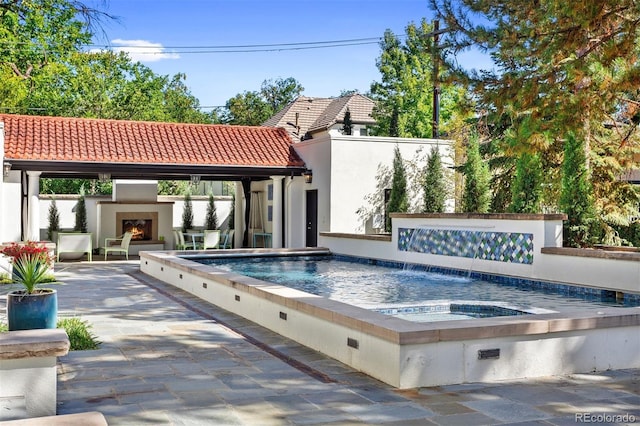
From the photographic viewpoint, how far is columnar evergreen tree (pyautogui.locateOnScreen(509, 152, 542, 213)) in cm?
1524

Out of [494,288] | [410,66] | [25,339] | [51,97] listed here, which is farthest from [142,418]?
[51,97]

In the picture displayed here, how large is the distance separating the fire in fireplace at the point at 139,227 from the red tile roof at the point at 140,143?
388 centimetres

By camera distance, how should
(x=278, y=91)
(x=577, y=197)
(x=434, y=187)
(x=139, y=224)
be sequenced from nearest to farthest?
1. (x=577, y=197)
2. (x=434, y=187)
3. (x=139, y=224)
4. (x=278, y=91)

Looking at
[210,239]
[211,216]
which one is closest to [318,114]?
[211,216]

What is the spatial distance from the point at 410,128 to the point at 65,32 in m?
17.9

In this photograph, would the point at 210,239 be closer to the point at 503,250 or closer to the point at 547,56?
the point at 503,250

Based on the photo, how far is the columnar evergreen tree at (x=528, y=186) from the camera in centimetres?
1524

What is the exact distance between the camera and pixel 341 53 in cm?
3438

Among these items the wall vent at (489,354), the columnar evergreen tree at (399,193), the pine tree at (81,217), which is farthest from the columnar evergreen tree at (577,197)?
the pine tree at (81,217)

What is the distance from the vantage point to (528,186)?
50.2 ft

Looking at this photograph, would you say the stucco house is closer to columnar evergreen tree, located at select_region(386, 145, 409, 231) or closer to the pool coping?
columnar evergreen tree, located at select_region(386, 145, 409, 231)

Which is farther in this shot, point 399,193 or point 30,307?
point 399,193

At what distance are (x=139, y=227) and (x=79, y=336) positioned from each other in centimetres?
1725

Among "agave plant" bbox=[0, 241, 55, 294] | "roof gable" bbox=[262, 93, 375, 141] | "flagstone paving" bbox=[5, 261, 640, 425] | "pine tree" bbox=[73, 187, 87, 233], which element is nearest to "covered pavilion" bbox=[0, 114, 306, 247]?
"pine tree" bbox=[73, 187, 87, 233]
